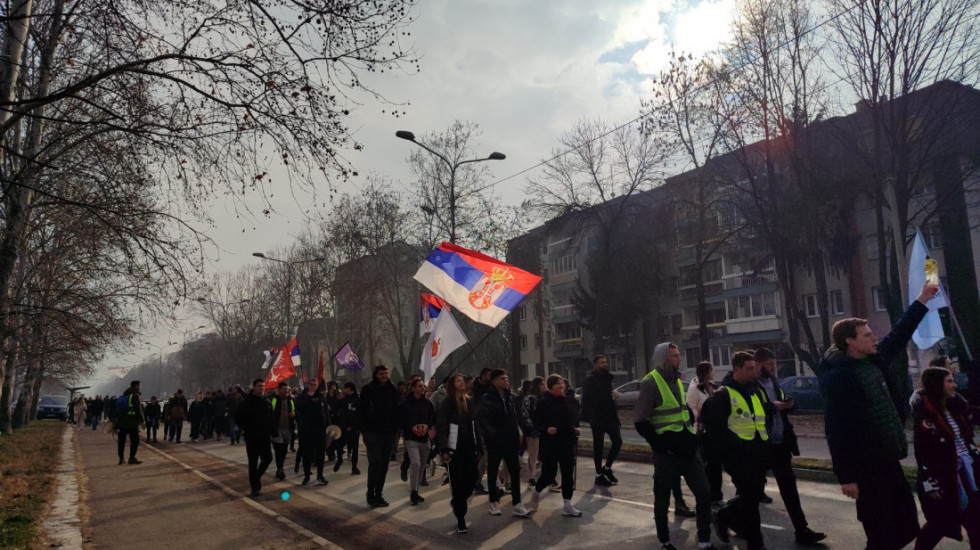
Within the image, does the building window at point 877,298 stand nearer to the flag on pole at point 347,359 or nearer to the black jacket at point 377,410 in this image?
the flag on pole at point 347,359

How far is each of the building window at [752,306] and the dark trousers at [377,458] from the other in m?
38.9

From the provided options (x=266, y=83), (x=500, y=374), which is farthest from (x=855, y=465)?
(x=266, y=83)

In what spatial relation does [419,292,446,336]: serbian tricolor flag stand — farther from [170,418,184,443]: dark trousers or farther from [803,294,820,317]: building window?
[803,294,820,317]: building window

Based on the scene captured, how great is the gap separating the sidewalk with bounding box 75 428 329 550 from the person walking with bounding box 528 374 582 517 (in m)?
2.77

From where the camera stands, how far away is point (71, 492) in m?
11.9

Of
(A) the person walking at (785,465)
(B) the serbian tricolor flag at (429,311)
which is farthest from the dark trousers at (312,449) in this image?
(A) the person walking at (785,465)

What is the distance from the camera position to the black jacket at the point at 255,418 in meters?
12.0

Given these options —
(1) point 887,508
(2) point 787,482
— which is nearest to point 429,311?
(2) point 787,482

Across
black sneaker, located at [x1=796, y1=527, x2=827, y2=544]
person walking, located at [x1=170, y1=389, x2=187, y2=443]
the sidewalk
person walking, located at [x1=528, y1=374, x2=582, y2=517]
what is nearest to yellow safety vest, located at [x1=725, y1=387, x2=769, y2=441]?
black sneaker, located at [x1=796, y1=527, x2=827, y2=544]

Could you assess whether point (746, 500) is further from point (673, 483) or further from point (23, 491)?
point (23, 491)

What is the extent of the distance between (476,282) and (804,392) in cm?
2159

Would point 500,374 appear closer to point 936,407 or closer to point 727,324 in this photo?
point 936,407

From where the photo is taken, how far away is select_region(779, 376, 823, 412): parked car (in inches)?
1141

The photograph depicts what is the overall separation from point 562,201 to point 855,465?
113ft
